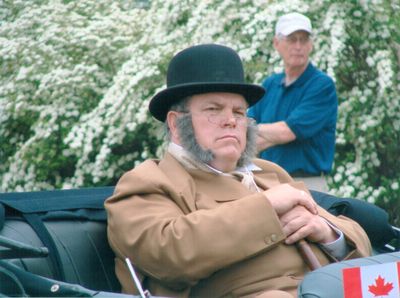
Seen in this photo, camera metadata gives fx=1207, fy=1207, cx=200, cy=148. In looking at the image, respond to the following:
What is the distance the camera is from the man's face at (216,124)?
4.73 m

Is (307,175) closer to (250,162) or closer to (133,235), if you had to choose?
(250,162)

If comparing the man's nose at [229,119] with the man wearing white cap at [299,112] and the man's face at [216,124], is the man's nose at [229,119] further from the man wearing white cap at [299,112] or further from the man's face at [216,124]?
the man wearing white cap at [299,112]

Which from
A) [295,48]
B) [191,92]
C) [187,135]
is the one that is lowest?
[295,48]

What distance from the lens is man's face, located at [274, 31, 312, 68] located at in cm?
723

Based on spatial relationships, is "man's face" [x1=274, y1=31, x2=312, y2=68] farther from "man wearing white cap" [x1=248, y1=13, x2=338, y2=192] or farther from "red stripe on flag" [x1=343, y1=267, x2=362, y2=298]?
"red stripe on flag" [x1=343, y1=267, x2=362, y2=298]

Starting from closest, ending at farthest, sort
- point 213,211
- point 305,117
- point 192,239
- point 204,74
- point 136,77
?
point 192,239 < point 213,211 < point 204,74 < point 305,117 < point 136,77

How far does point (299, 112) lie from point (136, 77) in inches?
98.0

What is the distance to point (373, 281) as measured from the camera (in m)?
3.75

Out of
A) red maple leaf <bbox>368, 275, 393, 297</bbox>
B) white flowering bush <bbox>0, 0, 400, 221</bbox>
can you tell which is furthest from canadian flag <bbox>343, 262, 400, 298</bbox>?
white flowering bush <bbox>0, 0, 400, 221</bbox>

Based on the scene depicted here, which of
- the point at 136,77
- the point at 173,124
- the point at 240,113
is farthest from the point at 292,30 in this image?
the point at 173,124

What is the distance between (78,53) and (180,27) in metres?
0.99

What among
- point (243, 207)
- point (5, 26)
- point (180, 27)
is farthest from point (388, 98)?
point (243, 207)

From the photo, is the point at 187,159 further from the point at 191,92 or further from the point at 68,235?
the point at 68,235

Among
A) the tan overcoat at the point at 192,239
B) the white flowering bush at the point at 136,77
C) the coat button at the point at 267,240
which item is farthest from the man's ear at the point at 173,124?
the white flowering bush at the point at 136,77
